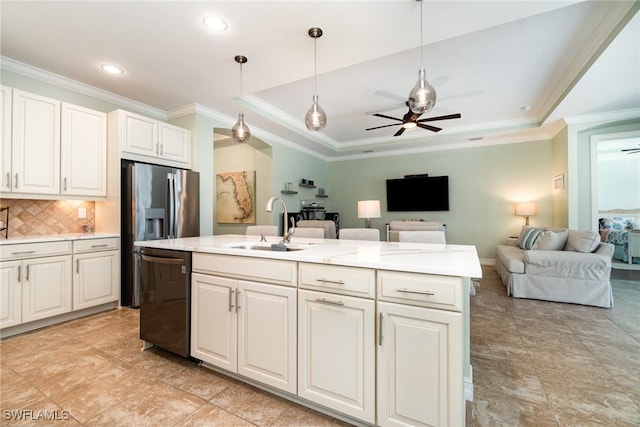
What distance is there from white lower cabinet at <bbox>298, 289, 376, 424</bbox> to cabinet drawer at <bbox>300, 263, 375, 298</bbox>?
35 mm

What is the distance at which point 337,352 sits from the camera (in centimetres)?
144

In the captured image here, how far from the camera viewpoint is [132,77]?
3.21 metres

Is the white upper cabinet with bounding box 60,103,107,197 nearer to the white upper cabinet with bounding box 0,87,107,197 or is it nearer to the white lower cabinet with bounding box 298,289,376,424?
the white upper cabinet with bounding box 0,87,107,197

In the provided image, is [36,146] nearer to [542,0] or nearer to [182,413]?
[182,413]

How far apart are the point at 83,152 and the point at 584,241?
Answer: 5990 millimetres

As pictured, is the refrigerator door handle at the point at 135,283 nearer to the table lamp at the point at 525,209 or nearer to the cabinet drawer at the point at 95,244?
the cabinet drawer at the point at 95,244

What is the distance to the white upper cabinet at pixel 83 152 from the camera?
10.0ft

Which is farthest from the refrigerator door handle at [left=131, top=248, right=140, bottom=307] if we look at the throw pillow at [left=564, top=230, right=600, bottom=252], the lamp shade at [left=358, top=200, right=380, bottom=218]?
the throw pillow at [left=564, top=230, right=600, bottom=252]

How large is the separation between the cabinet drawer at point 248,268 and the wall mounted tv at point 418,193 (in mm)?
5675

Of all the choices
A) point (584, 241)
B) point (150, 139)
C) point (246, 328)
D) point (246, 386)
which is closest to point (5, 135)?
point (150, 139)

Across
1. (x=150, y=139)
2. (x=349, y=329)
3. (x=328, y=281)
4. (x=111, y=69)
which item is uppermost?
(x=111, y=69)

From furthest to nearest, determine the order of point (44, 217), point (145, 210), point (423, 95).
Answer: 1. point (145, 210)
2. point (44, 217)
3. point (423, 95)

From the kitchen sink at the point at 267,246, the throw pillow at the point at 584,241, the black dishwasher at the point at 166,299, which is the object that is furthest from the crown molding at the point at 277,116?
the throw pillow at the point at 584,241

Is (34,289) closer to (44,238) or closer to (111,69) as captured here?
(44,238)
